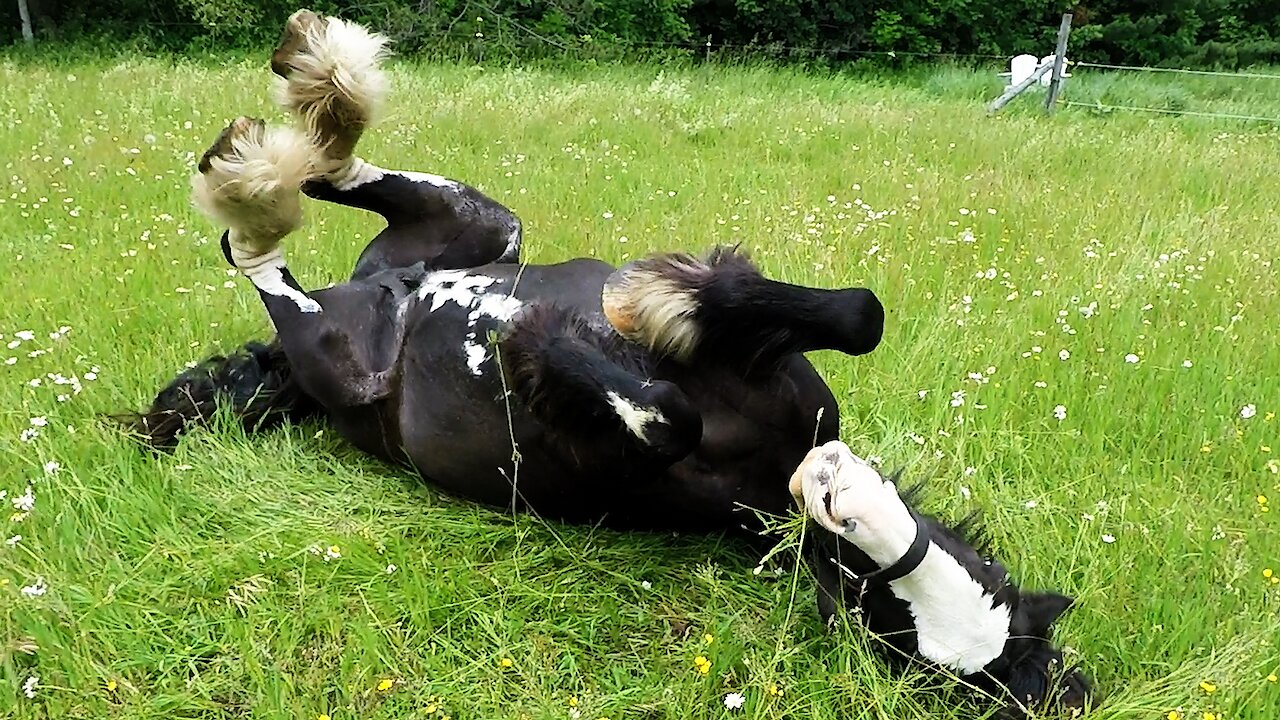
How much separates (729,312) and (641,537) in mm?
778

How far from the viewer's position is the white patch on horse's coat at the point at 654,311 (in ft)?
6.60

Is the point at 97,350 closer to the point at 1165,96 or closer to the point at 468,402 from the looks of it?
the point at 468,402

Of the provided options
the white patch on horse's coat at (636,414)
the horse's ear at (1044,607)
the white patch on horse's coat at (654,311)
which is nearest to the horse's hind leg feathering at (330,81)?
the white patch on horse's coat at (654,311)

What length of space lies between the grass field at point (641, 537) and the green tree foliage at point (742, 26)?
1043 centimetres

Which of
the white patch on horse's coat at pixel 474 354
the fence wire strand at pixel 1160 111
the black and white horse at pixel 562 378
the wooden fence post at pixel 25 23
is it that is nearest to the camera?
the black and white horse at pixel 562 378

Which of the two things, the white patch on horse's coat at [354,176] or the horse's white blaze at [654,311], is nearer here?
the horse's white blaze at [654,311]

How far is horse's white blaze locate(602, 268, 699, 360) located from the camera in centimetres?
201

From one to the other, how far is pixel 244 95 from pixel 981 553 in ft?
26.2

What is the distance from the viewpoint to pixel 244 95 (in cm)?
852

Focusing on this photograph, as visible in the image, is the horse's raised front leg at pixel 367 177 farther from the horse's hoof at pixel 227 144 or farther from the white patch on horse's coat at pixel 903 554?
the white patch on horse's coat at pixel 903 554

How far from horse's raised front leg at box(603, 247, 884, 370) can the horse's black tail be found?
1.43 m

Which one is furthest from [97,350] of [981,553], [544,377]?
[981,553]

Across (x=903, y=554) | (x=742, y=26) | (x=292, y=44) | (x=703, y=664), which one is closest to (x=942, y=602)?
(x=903, y=554)

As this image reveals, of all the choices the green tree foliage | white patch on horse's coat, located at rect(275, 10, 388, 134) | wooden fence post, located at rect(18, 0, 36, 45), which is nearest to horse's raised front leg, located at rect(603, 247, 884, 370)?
white patch on horse's coat, located at rect(275, 10, 388, 134)
